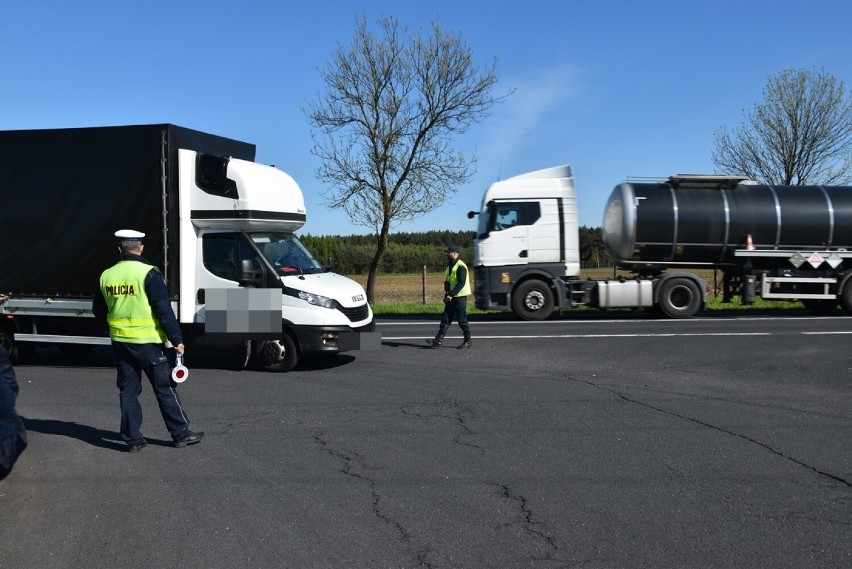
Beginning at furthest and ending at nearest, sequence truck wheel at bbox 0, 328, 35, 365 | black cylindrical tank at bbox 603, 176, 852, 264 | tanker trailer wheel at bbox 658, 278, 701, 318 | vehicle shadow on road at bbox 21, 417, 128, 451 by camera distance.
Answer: tanker trailer wheel at bbox 658, 278, 701, 318 < black cylindrical tank at bbox 603, 176, 852, 264 < truck wheel at bbox 0, 328, 35, 365 < vehicle shadow on road at bbox 21, 417, 128, 451

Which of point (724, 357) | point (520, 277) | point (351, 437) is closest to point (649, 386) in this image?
point (724, 357)

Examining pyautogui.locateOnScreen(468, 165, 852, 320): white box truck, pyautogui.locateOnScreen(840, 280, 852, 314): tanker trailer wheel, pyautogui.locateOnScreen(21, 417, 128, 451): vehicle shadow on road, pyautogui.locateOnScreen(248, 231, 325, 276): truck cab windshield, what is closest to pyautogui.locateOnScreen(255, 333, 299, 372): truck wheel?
pyautogui.locateOnScreen(248, 231, 325, 276): truck cab windshield

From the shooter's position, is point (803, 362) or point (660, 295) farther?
point (660, 295)

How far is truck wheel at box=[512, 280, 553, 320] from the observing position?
58.2 feet

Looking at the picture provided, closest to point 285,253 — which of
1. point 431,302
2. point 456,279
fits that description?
point 456,279

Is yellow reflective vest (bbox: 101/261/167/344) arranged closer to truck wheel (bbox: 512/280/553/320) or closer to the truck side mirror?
the truck side mirror

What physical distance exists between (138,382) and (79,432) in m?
1.24

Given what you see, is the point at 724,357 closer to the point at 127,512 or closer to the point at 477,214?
the point at 477,214

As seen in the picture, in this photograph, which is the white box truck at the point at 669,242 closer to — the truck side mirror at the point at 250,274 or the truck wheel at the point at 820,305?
the truck wheel at the point at 820,305

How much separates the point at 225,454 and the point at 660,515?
3.44 m

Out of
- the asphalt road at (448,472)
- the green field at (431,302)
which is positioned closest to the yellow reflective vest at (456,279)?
the asphalt road at (448,472)

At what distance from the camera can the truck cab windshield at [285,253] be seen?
10242 mm

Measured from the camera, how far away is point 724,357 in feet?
37.7

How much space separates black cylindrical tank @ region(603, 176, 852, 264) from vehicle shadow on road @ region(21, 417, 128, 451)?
13.4 m
